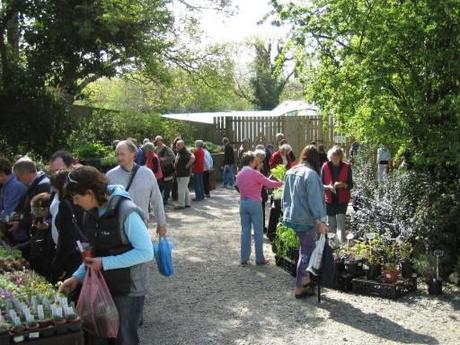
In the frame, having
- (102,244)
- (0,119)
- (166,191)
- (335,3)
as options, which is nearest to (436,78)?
(335,3)

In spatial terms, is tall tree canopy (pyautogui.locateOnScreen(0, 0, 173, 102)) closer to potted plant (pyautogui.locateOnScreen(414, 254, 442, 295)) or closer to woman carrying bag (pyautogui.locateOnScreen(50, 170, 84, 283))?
potted plant (pyautogui.locateOnScreen(414, 254, 442, 295))

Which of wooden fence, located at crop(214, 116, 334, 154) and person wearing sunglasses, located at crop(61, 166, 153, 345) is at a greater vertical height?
wooden fence, located at crop(214, 116, 334, 154)

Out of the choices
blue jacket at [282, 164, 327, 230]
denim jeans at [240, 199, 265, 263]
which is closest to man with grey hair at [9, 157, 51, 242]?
blue jacket at [282, 164, 327, 230]

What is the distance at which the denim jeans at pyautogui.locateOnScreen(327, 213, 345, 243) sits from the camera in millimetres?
9164

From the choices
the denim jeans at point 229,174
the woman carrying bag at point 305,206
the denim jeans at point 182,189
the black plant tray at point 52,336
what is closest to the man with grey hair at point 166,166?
the denim jeans at point 182,189

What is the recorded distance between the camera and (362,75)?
8164 millimetres

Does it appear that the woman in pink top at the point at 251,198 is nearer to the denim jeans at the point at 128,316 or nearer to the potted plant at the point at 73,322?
the denim jeans at the point at 128,316

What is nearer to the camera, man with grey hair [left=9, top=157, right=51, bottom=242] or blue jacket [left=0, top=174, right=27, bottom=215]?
man with grey hair [left=9, top=157, right=51, bottom=242]

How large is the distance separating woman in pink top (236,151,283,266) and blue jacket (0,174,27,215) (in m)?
A: 3.05

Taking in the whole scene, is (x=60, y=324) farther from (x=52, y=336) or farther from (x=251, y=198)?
(x=251, y=198)

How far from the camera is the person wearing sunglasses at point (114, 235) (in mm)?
3625

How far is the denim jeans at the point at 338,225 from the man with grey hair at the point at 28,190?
4.77 meters

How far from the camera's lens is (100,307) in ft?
12.2

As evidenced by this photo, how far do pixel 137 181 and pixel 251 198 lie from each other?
2.67m
